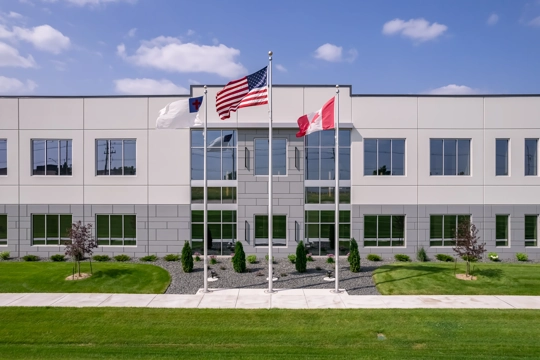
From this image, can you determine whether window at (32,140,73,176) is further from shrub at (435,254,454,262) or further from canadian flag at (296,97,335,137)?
shrub at (435,254,454,262)

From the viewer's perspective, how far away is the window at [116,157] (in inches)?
830

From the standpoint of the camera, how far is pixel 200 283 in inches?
633

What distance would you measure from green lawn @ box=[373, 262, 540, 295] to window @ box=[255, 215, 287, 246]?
18.9ft

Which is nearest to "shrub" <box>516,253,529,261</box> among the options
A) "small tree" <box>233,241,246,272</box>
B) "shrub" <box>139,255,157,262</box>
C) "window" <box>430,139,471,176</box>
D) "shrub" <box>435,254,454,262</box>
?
"shrub" <box>435,254,454,262</box>

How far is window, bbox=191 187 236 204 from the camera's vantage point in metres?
20.8

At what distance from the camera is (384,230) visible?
21.0 metres

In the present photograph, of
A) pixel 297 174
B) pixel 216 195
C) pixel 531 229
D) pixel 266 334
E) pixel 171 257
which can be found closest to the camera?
pixel 266 334

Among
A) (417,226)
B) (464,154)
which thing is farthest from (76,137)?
(464,154)

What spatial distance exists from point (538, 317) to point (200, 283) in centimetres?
1296

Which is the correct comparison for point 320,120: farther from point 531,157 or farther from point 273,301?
point 531,157

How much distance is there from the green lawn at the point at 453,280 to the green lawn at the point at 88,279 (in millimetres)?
10324

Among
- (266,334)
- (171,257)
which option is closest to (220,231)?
(171,257)

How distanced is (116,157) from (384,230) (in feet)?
54.5

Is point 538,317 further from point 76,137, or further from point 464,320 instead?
point 76,137
